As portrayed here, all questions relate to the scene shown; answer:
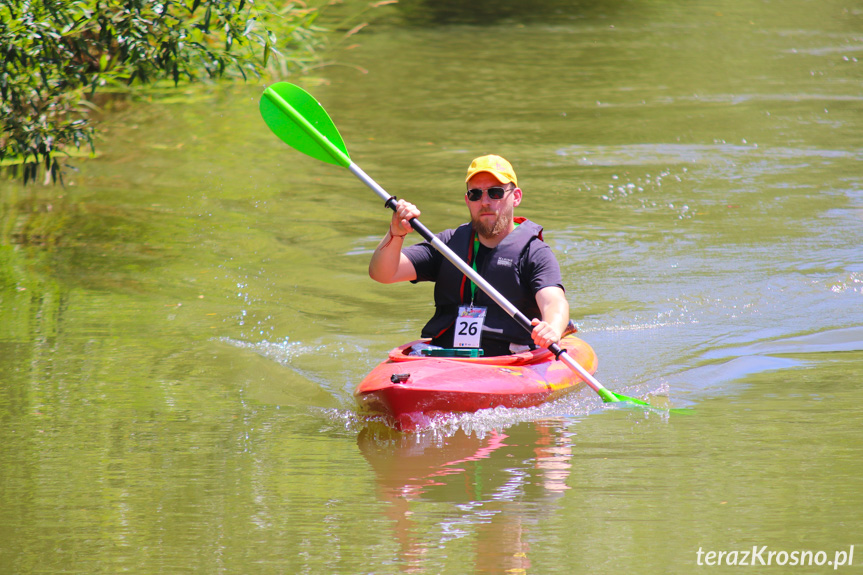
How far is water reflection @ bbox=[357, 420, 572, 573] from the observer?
11.0 ft

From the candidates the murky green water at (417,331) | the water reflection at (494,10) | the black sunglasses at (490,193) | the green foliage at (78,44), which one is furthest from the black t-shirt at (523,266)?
the water reflection at (494,10)

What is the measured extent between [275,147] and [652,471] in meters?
8.72

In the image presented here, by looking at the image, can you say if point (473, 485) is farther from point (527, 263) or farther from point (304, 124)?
point (304, 124)

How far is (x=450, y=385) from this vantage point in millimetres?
4500

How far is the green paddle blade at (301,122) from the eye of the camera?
543 centimetres

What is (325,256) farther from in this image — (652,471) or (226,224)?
(652,471)

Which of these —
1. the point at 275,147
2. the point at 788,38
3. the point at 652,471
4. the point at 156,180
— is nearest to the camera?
the point at 652,471

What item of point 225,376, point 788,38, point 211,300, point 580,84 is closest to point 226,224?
point 211,300

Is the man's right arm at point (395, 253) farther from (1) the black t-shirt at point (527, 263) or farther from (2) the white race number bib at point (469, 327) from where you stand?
(2) the white race number bib at point (469, 327)

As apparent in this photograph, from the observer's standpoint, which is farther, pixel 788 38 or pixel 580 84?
pixel 788 38

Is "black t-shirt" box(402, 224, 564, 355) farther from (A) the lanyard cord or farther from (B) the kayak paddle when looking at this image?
(B) the kayak paddle

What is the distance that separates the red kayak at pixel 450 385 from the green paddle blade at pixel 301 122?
1.27 metres

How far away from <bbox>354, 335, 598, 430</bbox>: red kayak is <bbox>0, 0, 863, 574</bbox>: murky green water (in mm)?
118

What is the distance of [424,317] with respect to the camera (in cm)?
688
